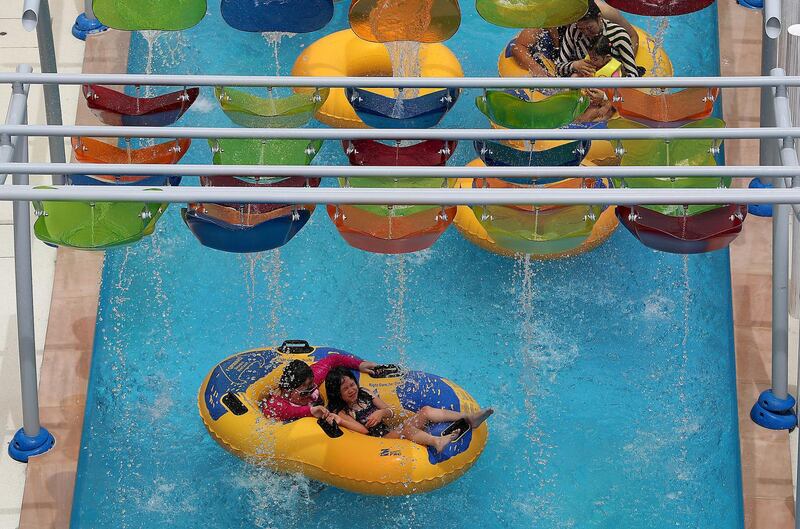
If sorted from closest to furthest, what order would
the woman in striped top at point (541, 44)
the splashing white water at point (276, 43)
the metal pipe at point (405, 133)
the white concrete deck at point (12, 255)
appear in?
the metal pipe at point (405, 133), the white concrete deck at point (12, 255), the woman in striped top at point (541, 44), the splashing white water at point (276, 43)

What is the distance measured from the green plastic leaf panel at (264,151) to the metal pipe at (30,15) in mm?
1032

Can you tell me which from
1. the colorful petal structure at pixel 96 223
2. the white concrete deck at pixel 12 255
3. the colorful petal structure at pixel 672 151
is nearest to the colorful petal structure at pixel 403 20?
the colorful petal structure at pixel 672 151

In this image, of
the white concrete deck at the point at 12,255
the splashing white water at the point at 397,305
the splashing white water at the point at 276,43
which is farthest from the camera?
the splashing white water at the point at 276,43

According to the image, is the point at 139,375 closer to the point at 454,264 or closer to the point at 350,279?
the point at 350,279

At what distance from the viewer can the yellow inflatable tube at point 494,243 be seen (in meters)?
8.44

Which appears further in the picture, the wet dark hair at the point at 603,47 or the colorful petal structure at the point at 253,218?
the wet dark hair at the point at 603,47

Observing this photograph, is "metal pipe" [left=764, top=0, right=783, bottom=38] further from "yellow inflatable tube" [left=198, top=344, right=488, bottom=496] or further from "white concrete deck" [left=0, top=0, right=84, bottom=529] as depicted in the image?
"white concrete deck" [left=0, top=0, right=84, bottom=529]

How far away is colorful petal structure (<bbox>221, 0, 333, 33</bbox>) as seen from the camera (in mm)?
6953

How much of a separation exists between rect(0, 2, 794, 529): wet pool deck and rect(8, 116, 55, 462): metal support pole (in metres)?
0.10

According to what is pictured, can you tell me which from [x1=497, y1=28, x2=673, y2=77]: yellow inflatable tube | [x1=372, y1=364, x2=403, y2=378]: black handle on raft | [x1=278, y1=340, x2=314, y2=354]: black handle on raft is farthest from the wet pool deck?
[x1=372, y1=364, x2=403, y2=378]: black handle on raft

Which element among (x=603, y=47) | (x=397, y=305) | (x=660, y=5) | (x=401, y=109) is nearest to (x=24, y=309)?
(x=401, y=109)

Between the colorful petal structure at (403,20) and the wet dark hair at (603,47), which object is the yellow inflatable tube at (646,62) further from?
the colorful petal structure at (403,20)

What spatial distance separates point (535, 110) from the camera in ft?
22.0

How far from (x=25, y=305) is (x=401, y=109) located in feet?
6.77
